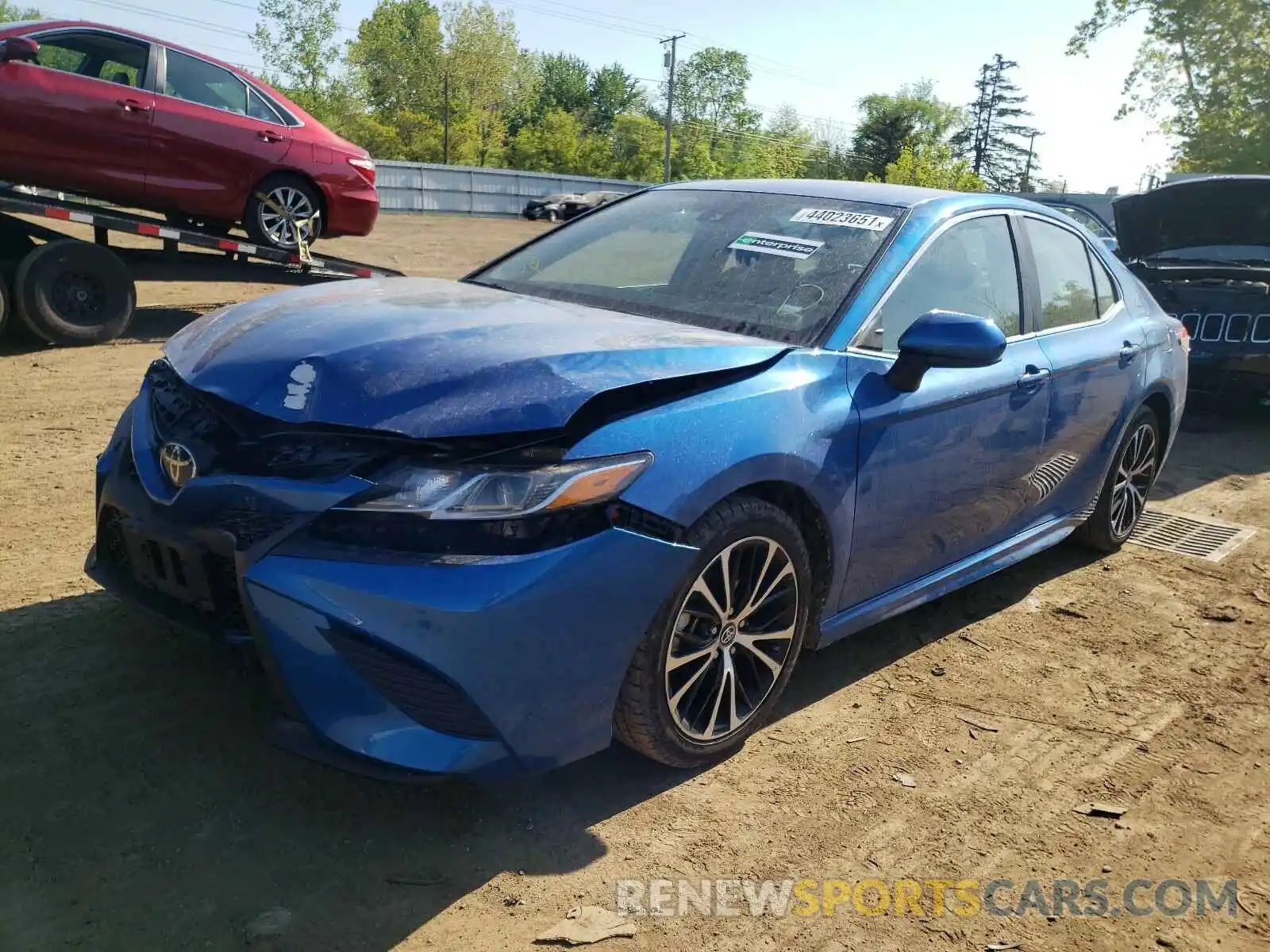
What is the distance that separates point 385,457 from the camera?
2398 mm

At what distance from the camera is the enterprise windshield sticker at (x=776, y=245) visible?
3.50 metres

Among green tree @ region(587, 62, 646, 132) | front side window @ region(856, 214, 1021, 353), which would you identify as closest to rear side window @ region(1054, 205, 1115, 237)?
front side window @ region(856, 214, 1021, 353)

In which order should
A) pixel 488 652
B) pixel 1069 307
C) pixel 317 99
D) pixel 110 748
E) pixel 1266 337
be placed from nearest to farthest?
1. pixel 488 652
2. pixel 110 748
3. pixel 1069 307
4. pixel 1266 337
5. pixel 317 99

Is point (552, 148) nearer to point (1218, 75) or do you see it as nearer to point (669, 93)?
point (669, 93)

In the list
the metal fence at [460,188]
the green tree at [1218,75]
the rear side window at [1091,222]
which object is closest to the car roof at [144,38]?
the rear side window at [1091,222]

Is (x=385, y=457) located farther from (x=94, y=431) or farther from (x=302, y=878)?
(x=94, y=431)

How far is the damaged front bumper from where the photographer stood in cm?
227

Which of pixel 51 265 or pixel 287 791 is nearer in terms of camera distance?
pixel 287 791

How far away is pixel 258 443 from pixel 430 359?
46cm

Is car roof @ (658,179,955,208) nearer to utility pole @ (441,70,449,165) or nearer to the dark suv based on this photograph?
the dark suv

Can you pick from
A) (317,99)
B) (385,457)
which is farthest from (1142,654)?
(317,99)

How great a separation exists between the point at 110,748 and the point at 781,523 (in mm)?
1888

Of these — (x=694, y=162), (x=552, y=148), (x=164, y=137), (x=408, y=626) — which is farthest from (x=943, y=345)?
(x=694, y=162)

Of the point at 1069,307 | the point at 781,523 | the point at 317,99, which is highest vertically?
the point at 317,99
